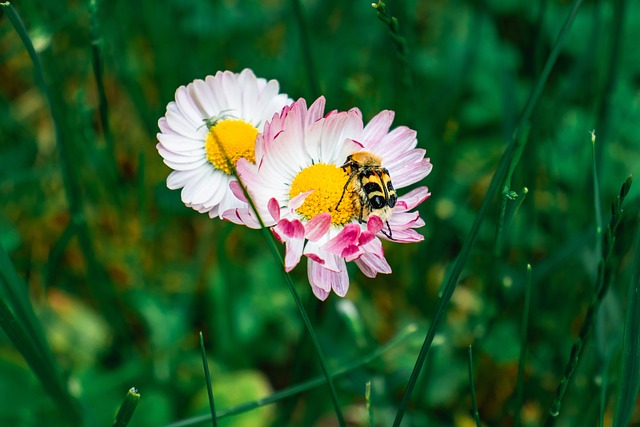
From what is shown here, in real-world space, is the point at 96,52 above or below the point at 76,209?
above

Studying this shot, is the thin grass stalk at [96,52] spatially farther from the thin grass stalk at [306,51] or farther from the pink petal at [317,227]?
the pink petal at [317,227]

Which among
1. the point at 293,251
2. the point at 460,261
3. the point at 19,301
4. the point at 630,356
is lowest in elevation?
the point at 630,356

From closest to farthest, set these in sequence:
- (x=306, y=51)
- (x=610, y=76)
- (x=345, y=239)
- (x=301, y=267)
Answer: (x=345, y=239) → (x=306, y=51) → (x=610, y=76) → (x=301, y=267)

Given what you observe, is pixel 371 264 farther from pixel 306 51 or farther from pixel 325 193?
pixel 306 51

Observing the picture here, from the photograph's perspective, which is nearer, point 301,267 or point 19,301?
point 19,301

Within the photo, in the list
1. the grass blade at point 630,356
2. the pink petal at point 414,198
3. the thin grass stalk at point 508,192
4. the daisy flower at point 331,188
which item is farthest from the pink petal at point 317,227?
the grass blade at point 630,356

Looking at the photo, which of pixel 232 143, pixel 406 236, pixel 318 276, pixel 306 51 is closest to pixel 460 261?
pixel 406 236
